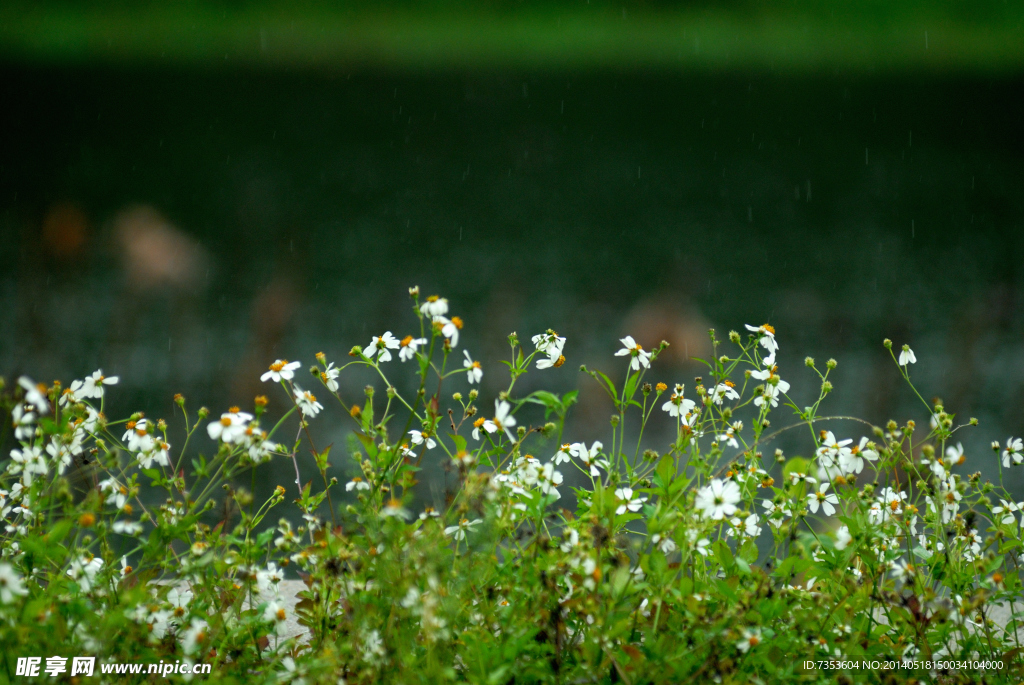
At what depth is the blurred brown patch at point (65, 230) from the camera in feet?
22.5

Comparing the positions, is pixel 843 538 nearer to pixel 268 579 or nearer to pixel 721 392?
pixel 721 392

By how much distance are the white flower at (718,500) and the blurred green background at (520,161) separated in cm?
518

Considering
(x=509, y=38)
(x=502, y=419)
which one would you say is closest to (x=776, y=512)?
(x=502, y=419)

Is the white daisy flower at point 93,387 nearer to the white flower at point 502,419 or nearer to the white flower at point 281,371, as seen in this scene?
the white flower at point 281,371

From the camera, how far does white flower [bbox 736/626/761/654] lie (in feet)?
2.59

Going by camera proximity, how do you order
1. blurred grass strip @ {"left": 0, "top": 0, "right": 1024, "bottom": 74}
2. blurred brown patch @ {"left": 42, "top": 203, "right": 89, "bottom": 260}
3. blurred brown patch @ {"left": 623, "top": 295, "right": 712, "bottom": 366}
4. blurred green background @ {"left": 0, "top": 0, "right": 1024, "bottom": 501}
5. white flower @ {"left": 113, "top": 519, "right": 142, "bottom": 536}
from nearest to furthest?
white flower @ {"left": 113, "top": 519, "right": 142, "bottom": 536} < blurred brown patch @ {"left": 623, "top": 295, "right": 712, "bottom": 366} < blurred green background @ {"left": 0, "top": 0, "right": 1024, "bottom": 501} < blurred grass strip @ {"left": 0, "top": 0, "right": 1024, "bottom": 74} < blurred brown patch @ {"left": 42, "top": 203, "right": 89, "bottom": 260}

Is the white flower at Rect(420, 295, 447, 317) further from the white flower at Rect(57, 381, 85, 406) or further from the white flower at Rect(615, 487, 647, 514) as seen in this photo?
the white flower at Rect(57, 381, 85, 406)

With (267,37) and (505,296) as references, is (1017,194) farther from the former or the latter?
(267,37)

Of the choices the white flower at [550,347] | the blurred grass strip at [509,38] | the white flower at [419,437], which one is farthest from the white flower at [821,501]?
the blurred grass strip at [509,38]

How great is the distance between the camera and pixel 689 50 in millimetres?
6773

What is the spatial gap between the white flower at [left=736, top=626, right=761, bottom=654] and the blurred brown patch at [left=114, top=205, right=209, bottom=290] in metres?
6.34

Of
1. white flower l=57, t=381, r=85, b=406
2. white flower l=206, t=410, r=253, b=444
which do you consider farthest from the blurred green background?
white flower l=206, t=410, r=253, b=444

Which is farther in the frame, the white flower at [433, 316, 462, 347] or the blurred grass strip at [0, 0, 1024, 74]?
the blurred grass strip at [0, 0, 1024, 74]

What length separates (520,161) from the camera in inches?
280
